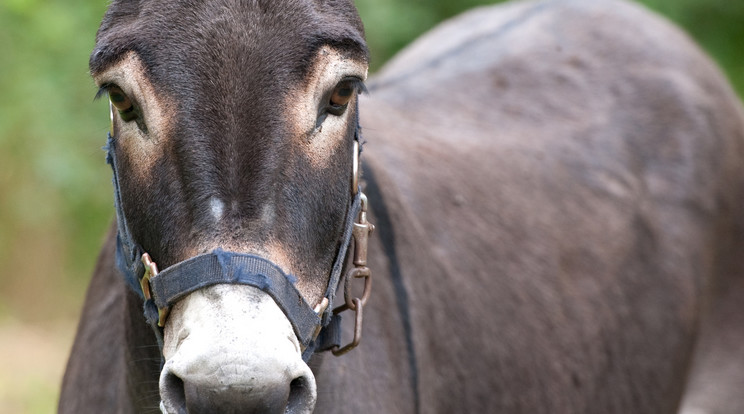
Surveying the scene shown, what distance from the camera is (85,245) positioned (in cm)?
779

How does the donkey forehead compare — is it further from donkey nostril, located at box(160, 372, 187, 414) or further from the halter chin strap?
donkey nostril, located at box(160, 372, 187, 414)

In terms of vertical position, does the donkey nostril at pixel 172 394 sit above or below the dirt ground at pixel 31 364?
above

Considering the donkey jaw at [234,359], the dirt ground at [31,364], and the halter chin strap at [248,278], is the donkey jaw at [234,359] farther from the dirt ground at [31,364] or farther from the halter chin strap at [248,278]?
the dirt ground at [31,364]

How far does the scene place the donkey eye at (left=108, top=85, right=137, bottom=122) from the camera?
2.07m

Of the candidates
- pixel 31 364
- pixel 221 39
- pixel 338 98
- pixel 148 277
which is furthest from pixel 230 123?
pixel 31 364

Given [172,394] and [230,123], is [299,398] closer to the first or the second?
[172,394]

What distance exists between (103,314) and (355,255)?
3.12 feet

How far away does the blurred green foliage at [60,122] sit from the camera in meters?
6.42

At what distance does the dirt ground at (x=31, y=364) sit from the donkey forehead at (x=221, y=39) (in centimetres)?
409

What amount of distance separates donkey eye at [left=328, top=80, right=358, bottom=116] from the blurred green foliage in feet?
12.3

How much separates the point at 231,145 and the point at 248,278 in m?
0.29

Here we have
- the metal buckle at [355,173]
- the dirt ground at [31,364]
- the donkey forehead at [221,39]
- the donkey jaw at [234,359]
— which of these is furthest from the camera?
the dirt ground at [31,364]

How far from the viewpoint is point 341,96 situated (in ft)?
7.02

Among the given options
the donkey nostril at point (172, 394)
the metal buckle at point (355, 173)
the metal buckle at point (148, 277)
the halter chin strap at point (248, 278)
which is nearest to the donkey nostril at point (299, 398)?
the halter chin strap at point (248, 278)
